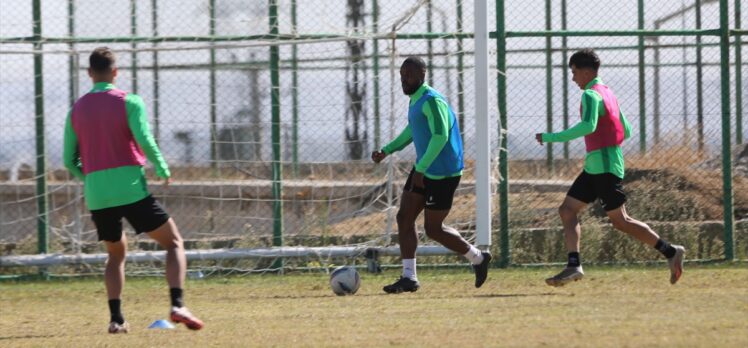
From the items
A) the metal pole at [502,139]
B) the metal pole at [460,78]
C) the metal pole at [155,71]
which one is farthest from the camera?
the metal pole at [155,71]

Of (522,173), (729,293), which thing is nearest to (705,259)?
(522,173)

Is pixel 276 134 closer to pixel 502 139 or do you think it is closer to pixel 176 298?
pixel 502 139

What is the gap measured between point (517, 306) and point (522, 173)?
5456 millimetres

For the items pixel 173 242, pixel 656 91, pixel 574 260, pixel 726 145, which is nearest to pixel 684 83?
pixel 656 91

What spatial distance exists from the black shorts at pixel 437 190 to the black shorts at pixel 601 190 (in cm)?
94

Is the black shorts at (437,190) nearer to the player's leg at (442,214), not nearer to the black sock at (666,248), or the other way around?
the player's leg at (442,214)

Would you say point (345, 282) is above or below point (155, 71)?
below

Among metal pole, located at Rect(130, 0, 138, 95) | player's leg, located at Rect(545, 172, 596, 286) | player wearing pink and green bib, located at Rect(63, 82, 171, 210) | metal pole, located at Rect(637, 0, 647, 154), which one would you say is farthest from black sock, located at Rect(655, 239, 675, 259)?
metal pole, located at Rect(130, 0, 138, 95)

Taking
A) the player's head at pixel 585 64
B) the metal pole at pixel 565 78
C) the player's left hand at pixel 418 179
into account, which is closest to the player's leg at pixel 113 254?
the player's left hand at pixel 418 179

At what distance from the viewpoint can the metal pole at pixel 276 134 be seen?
41.4ft

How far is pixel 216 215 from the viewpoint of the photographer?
13422 mm

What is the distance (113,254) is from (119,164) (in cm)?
67

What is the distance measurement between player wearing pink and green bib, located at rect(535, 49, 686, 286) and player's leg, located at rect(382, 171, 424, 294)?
3.48 feet

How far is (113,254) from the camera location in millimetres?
8305
